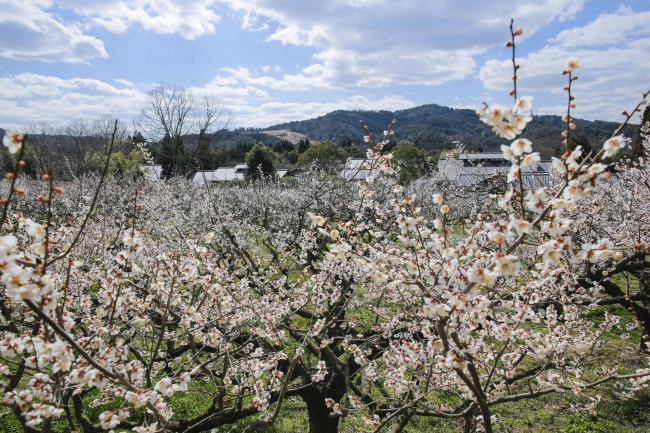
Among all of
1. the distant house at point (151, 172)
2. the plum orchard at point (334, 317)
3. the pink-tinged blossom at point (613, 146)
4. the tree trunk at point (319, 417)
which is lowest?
the tree trunk at point (319, 417)

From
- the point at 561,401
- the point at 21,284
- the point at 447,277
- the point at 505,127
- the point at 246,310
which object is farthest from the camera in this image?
the point at 561,401

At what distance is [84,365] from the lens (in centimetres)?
217

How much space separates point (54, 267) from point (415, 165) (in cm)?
2919

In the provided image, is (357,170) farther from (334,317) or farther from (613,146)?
(613,146)

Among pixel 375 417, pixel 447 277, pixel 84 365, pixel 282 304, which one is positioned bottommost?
pixel 375 417

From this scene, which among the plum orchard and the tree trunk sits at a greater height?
the plum orchard

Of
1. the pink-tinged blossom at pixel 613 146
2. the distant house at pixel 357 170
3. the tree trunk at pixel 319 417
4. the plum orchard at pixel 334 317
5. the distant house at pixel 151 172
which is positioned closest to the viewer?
the pink-tinged blossom at pixel 613 146

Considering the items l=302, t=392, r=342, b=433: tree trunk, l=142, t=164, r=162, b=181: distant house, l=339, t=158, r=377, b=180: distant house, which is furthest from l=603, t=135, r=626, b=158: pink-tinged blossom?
l=142, t=164, r=162, b=181: distant house

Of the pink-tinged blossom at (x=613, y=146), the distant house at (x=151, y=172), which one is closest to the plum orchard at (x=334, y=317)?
the pink-tinged blossom at (x=613, y=146)

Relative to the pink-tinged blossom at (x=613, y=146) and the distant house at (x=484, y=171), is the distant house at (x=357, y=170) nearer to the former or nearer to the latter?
the distant house at (x=484, y=171)

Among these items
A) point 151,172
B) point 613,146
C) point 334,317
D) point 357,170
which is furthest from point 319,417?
point 151,172

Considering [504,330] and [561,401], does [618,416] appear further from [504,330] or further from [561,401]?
[504,330]

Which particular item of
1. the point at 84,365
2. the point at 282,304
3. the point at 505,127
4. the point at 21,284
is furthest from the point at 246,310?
the point at 505,127

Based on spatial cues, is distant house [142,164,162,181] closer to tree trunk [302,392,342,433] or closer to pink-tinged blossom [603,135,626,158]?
tree trunk [302,392,342,433]
